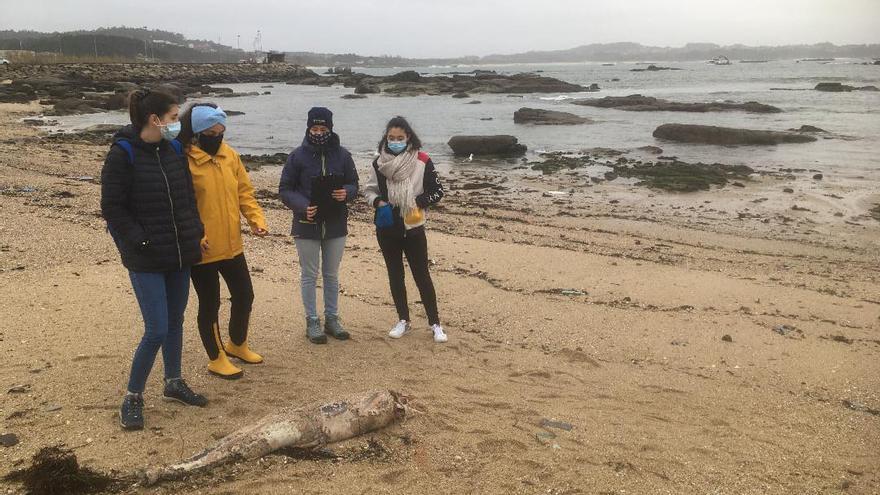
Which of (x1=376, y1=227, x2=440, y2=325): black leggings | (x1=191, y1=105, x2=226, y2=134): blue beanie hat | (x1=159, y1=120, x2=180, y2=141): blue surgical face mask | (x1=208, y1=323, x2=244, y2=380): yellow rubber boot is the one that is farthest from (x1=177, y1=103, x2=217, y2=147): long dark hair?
(x1=376, y1=227, x2=440, y2=325): black leggings

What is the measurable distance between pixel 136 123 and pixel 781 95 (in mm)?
51930

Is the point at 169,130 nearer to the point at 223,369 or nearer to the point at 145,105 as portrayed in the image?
the point at 145,105

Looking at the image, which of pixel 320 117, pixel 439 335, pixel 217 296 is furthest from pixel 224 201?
pixel 439 335

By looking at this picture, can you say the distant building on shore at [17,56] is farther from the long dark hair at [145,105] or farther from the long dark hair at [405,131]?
the long dark hair at [145,105]

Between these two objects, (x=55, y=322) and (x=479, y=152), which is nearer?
(x=55, y=322)

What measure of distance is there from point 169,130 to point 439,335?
110 inches

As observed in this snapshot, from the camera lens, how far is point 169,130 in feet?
11.1

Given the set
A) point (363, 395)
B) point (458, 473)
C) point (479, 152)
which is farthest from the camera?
point (479, 152)

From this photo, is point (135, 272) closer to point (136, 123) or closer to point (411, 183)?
point (136, 123)

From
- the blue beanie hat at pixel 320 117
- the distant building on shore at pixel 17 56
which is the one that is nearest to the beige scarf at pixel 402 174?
the blue beanie hat at pixel 320 117

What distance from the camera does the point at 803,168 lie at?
17.5 metres

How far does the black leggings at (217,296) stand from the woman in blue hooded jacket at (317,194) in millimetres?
714

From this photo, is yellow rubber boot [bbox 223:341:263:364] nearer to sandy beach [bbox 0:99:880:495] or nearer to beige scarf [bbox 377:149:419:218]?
sandy beach [bbox 0:99:880:495]


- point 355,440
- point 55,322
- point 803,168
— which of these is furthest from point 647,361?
point 803,168
